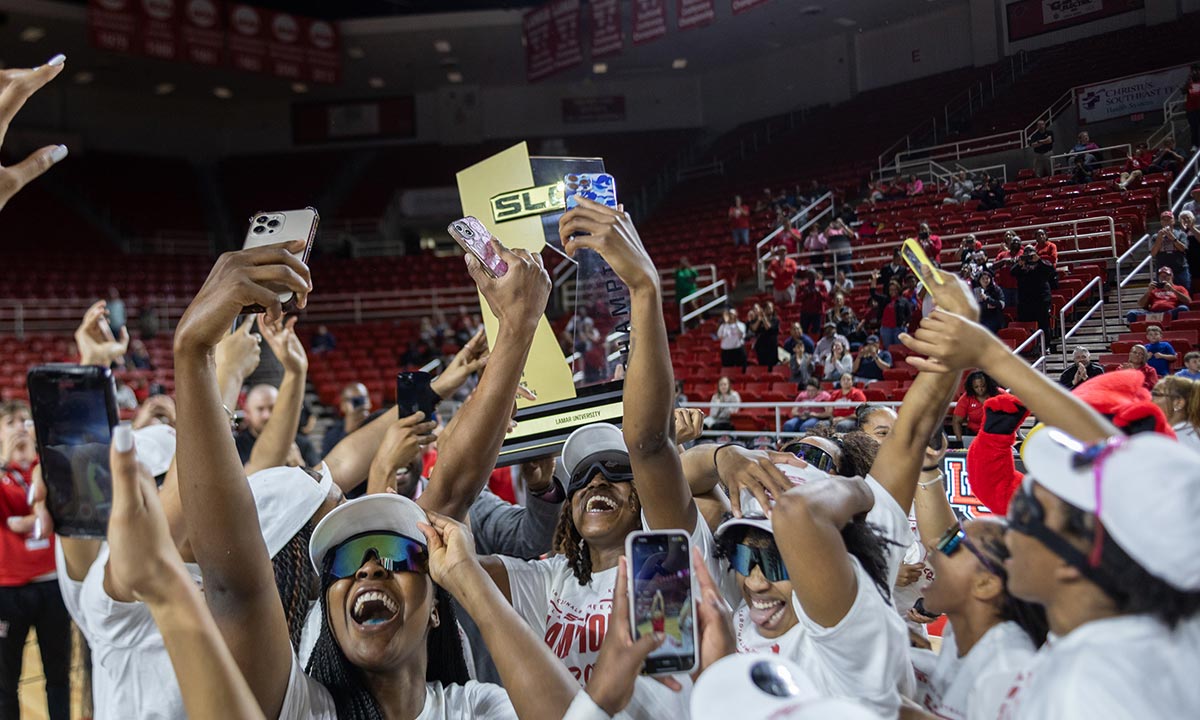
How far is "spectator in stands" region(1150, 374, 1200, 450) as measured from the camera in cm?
301

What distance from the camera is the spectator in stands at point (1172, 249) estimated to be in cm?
370

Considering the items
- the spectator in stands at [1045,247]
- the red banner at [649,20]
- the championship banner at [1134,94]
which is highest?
the red banner at [649,20]

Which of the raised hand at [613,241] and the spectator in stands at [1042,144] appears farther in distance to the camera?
the spectator in stands at [1042,144]

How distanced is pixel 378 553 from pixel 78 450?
0.53 meters

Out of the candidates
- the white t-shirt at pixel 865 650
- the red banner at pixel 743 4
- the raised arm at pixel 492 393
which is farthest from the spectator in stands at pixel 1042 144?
the red banner at pixel 743 4

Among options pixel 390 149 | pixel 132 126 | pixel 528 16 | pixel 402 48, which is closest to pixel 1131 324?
pixel 528 16

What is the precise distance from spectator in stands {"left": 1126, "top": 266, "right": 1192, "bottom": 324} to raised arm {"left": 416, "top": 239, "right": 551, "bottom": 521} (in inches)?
121

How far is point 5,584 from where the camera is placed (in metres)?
3.96

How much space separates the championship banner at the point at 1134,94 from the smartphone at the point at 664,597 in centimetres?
332

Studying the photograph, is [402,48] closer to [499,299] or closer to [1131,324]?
[1131,324]

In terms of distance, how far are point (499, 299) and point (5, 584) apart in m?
3.33

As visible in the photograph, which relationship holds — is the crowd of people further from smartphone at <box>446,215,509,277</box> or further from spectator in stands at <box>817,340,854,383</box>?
spectator in stands at <box>817,340,854,383</box>

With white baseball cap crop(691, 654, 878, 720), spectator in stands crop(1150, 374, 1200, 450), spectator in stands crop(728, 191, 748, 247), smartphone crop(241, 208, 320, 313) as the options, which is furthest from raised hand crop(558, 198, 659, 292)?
spectator in stands crop(728, 191, 748, 247)

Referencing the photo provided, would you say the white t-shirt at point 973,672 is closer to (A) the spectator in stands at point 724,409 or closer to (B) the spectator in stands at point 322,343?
(A) the spectator in stands at point 724,409
